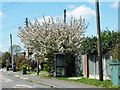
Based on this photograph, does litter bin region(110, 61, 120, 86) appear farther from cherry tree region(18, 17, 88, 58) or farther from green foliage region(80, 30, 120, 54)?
cherry tree region(18, 17, 88, 58)

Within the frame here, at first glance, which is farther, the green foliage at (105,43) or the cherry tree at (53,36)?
the cherry tree at (53,36)

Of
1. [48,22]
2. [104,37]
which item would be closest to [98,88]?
[104,37]

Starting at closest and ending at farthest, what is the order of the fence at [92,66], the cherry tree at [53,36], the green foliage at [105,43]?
the green foliage at [105,43]
the fence at [92,66]
the cherry tree at [53,36]

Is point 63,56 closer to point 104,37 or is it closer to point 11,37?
point 104,37

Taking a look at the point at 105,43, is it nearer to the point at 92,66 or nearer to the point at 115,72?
the point at 115,72

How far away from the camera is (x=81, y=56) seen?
1991cm

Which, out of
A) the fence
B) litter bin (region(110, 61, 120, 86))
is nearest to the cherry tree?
the fence

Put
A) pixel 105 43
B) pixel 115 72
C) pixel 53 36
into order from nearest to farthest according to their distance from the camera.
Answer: pixel 115 72 < pixel 105 43 < pixel 53 36

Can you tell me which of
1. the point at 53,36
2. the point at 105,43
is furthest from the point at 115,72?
the point at 53,36

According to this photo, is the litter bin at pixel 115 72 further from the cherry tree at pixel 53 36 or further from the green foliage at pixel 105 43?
the cherry tree at pixel 53 36

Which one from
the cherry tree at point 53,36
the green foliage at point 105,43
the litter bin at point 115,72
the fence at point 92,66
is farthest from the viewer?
the cherry tree at point 53,36

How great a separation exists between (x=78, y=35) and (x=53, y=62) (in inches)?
159

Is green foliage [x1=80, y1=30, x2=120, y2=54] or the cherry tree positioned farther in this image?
the cherry tree

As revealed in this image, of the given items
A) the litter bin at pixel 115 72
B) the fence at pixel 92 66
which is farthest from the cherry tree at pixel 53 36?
the litter bin at pixel 115 72
